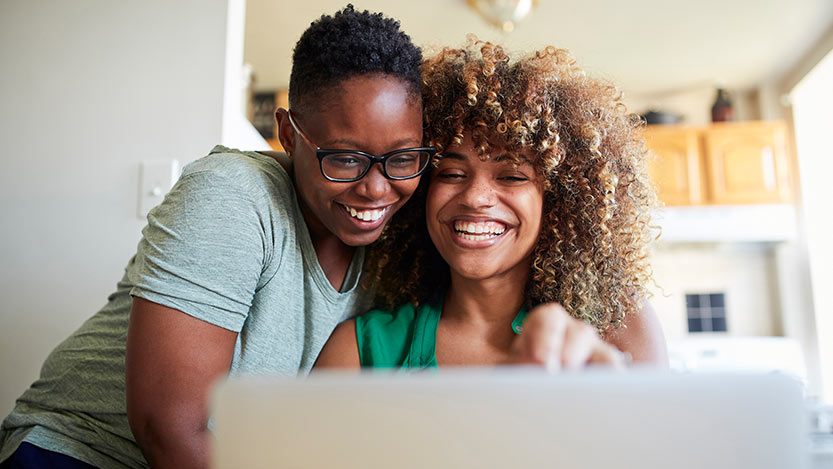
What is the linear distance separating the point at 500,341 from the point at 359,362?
29 centimetres

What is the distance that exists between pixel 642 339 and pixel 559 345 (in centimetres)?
69

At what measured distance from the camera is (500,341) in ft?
4.18

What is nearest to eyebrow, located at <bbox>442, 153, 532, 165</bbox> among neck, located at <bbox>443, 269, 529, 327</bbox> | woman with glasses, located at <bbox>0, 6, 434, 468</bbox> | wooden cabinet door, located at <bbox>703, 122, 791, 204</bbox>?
woman with glasses, located at <bbox>0, 6, 434, 468</bbox>

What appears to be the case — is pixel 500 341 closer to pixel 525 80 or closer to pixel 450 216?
pixel 450 216

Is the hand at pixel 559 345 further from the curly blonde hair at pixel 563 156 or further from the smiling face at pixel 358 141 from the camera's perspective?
the curly blonde hair at pixel 563 156

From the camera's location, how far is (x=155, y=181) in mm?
1679

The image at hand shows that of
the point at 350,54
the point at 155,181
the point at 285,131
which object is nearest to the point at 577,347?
the point at 350,54

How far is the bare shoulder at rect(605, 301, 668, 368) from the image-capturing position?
3.90 feet

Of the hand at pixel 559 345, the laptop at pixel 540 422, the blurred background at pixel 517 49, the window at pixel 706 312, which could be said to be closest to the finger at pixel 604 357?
the hand at pixel 559 345

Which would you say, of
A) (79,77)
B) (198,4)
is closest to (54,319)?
(79,77)

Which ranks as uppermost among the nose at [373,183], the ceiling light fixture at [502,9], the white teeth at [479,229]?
the ceiling light fixture at [502,9]

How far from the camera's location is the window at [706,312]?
4.79 m

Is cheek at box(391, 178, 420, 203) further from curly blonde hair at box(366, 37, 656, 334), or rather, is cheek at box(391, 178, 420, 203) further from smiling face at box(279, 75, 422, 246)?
curly blonde hair at box(366, 37, 656, 334)

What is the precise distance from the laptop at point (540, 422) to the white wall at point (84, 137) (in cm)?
142
